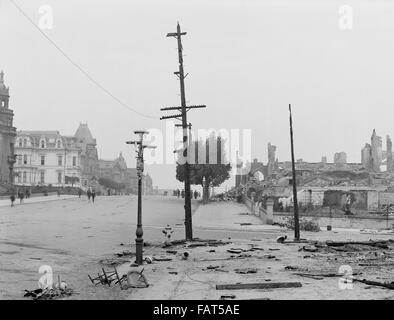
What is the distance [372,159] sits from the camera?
68.2 m

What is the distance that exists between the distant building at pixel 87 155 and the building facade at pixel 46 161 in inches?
226

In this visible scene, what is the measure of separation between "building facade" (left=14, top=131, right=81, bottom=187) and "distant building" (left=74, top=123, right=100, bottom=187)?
5738 mm

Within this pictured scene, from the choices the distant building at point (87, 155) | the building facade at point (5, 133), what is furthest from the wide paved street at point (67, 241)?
the distant building at point (87, 155)

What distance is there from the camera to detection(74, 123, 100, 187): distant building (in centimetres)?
11424

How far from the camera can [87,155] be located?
119688 mm

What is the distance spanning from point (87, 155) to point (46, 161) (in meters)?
19.7

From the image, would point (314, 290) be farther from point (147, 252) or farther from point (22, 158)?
point (22, 158)

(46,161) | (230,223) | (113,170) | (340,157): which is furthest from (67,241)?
(113,170)

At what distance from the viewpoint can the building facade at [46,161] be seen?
98750 mm

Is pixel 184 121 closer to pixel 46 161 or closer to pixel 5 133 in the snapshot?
pixel 5 133

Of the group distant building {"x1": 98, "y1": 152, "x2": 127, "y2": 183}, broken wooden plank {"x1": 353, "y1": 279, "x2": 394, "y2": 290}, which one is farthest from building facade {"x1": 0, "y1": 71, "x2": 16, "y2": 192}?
broken wooden plank {"x1": 353, "y1": 279, "x2": 394, "y2": 290}

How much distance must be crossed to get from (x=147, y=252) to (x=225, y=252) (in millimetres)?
3196
